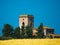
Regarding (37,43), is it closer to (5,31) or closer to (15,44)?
(15,44)

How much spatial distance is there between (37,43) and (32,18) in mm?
79177

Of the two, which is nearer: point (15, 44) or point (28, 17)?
point (15, 44)

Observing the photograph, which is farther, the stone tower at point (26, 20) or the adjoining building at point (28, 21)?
the stone tower at point (26, 20)

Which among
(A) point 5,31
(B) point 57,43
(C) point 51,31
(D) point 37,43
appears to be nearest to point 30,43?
(D) point 37,43

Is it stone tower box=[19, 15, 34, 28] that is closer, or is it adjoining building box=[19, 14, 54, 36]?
adjoining building box=[19, 14, 54, 36]

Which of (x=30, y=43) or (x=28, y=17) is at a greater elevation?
(x=28, y=17)

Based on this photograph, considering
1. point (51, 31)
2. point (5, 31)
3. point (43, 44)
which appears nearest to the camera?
point (43, 44)

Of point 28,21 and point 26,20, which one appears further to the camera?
point 28,21

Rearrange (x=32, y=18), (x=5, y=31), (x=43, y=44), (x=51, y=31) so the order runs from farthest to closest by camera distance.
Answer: (x=32, y=18), (x=51, y=31), (x=5, y=31), (x=43, y=44)

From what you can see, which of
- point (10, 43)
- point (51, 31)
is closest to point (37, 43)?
point (10, 43)

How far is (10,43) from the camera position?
8.13 meters

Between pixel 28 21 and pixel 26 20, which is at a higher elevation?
pixel 26 20

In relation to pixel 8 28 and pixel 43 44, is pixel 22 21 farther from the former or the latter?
pixel 43 44

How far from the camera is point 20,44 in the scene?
786cm
